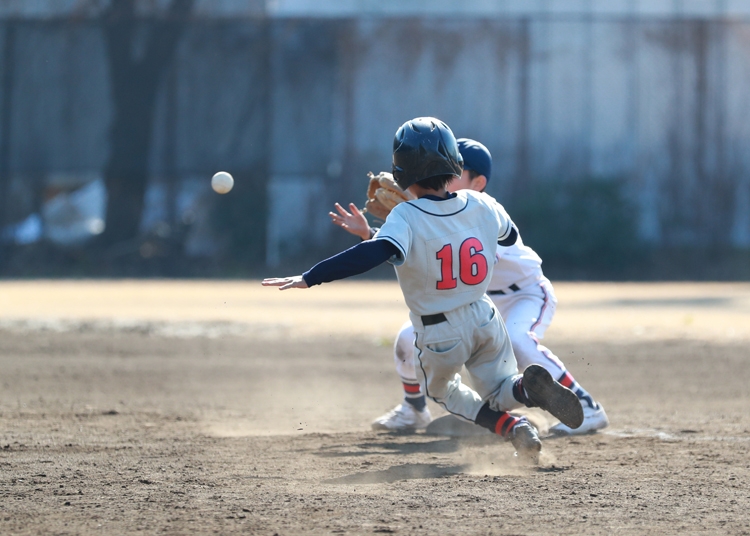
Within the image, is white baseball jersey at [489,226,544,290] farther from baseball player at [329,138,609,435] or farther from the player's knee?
the player's knee

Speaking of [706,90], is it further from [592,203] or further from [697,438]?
[697,438]

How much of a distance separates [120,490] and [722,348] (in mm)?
7085

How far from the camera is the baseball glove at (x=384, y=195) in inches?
183

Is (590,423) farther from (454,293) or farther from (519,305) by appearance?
(454,293)

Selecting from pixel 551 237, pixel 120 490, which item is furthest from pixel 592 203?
pixel 120 490

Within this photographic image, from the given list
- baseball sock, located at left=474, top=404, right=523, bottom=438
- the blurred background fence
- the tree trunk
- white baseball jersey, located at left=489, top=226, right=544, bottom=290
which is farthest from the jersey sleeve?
the tree trunk

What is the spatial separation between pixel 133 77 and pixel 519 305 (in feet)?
61.4

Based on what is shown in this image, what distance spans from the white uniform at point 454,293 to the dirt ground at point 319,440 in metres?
0.37

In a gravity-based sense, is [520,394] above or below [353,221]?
below

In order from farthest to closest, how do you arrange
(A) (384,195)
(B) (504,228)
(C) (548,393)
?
(A) (384,195) < (B) (504,228) < (C) (548,393)

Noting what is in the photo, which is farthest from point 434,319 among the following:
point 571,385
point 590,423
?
point 590,423

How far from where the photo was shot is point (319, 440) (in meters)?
4.89

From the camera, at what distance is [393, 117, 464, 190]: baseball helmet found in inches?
161

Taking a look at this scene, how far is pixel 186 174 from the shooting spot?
21.8m
